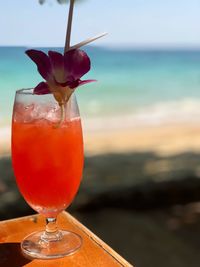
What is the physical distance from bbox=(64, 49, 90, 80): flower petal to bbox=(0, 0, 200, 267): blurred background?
3.74 ft

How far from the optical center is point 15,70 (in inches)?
173

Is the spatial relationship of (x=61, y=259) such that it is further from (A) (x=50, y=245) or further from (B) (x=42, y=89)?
(B) (x=42, y=89)

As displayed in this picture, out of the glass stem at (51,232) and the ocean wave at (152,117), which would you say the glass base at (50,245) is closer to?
the glass stem at (51,232)

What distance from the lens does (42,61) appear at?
0.58 m

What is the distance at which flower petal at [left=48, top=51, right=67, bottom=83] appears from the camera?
57cm

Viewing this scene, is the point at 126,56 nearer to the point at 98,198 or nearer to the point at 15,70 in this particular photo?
the point at 15,70

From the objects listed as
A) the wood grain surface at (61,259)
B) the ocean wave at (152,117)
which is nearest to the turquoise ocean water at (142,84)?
the ocean wave at (152,117)

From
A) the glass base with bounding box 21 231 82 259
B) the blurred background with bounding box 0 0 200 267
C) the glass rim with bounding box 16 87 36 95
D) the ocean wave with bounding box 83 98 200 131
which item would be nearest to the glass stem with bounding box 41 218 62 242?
the glass base with bounding box 21 231 82 259

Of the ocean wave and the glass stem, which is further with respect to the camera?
the ocean wave

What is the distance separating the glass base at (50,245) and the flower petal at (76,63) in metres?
0.22

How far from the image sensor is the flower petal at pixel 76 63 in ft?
1.88

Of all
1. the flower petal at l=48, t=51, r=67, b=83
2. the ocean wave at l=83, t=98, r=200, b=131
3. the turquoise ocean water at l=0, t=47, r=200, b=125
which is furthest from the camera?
the turquoise ocean water at l=0, t=47, r=200, b=125

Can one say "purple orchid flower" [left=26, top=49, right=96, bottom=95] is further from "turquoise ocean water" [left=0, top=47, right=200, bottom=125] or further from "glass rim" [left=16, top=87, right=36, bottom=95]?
"turquoise ocean water" [left=0, top=47, right=200, bottom=125]

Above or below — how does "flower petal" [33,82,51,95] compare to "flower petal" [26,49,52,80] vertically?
below
